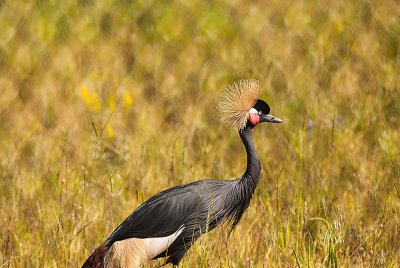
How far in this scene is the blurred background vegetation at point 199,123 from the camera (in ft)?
13.7

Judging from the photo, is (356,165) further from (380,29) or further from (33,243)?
(380,29)

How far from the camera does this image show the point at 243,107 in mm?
4172

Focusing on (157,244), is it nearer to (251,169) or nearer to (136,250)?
(136,250)

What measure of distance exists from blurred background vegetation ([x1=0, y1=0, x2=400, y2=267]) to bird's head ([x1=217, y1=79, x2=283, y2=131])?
0.71ft

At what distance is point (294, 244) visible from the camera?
3938mm

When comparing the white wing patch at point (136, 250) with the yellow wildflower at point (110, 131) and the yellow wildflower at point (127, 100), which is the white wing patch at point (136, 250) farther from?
the yellow wildflower at point (127, 100)

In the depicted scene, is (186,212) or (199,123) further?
(199,123)

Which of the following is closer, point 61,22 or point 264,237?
point 264,237

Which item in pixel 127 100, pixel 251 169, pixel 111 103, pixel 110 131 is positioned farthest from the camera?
pixel 127 100

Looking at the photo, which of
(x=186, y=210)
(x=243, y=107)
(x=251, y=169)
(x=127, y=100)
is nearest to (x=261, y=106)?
(x=243, y=107)

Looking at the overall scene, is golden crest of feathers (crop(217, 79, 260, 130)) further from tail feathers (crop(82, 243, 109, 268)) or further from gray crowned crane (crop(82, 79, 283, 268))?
tail feathers (crop(82, 243, 109, 268))

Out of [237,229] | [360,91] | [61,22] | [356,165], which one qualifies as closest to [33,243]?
[237,229]

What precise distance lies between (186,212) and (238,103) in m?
0.54

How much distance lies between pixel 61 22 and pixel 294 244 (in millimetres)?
4349
